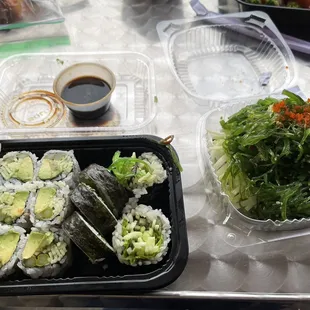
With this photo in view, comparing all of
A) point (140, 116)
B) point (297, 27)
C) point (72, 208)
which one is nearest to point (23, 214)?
point (72, 208)

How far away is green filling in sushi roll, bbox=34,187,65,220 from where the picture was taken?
46.9 inches

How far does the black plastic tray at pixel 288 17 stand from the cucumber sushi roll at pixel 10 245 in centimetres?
141

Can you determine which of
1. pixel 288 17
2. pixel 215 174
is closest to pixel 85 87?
pixel 215 174

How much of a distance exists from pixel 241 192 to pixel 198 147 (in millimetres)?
285

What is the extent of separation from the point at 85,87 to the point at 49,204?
22.6 inches

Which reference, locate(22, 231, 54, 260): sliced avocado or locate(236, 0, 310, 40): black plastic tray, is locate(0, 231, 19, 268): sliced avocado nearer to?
locate(22, 231, 54, 260): sliced avocado

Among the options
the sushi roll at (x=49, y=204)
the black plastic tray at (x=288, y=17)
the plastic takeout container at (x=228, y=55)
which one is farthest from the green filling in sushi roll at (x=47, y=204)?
the black plastic tray at (x=288, y=17)

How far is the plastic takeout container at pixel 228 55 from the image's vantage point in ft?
5.55

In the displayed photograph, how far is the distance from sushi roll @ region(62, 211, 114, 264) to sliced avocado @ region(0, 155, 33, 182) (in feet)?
0.84

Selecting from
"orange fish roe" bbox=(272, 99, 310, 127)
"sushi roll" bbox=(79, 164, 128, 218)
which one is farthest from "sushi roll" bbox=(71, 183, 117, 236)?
"orange fish roe" bbox=(272, 99, 310, 127)

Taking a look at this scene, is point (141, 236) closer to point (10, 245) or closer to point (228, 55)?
point (10, 245)

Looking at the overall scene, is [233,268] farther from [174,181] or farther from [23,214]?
[23,214]

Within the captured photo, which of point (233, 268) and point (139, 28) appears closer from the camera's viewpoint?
point (233, 268)

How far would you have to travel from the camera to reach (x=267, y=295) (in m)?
1.14
